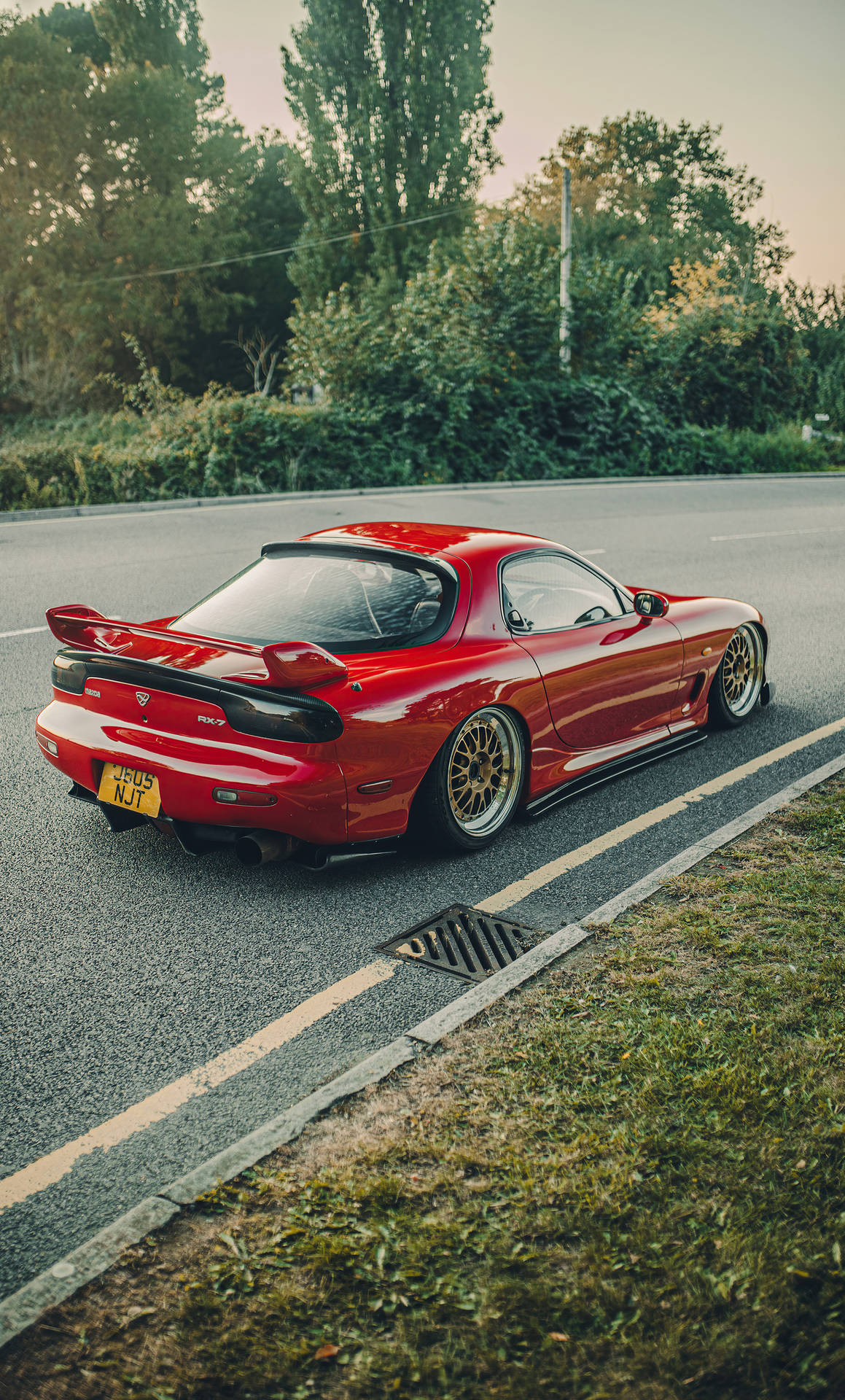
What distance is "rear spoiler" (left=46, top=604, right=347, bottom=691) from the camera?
4.07 metres

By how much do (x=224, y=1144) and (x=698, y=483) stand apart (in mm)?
25254

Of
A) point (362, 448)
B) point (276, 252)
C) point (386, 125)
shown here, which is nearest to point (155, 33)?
point (276, 252)

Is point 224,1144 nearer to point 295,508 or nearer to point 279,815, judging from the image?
point 279,815

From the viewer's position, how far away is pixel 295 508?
61.0 ft

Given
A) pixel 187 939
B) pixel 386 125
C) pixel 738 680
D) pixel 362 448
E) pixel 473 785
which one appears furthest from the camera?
pixel 386 125

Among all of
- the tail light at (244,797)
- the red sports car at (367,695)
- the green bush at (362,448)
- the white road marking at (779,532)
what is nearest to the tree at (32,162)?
the green bush at (362,448)

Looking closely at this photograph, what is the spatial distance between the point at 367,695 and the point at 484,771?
850mm

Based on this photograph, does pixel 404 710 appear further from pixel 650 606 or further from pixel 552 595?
pixel 650 606

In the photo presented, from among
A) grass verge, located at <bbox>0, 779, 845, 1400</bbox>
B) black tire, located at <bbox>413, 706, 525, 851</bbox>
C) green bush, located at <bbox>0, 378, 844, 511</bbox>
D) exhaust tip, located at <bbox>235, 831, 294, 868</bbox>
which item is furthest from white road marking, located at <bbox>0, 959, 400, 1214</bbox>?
green bush, located at <bbox>0, 378, 844, 511</bbox>

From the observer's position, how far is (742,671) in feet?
22.1

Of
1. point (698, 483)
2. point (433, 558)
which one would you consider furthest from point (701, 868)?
point (698, 483)

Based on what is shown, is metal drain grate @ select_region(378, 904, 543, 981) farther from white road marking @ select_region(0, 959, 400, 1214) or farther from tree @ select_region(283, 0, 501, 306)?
tree @ select_region(283, 0, 501, 306)

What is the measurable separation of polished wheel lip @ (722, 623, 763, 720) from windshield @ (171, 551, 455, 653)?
243 centimetres

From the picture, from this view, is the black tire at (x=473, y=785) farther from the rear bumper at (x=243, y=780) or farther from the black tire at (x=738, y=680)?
the black tire at (x=738, y=680)
